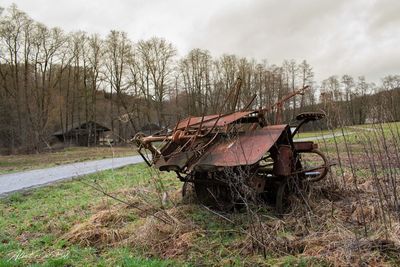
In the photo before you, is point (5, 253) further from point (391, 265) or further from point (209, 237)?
point (391, 265)

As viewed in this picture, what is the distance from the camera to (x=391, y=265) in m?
3.66

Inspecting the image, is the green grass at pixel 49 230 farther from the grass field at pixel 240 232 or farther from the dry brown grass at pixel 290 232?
the dry brown grass at pixel 290 232

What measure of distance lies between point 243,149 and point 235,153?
0.43 ft

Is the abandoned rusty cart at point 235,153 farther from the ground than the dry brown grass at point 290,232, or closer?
farther from the ground

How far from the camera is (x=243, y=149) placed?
17.1 ft

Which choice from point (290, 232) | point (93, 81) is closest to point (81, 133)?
point (93, 81)

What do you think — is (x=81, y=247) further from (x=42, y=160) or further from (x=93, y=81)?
(x=93, y=81)

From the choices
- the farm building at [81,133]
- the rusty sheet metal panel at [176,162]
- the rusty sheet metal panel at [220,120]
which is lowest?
the rusty sheet metal panel at [176,162]

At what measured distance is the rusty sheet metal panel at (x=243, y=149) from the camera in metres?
4.98

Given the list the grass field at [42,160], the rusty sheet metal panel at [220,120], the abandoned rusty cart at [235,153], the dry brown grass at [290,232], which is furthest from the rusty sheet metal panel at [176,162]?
the grass field at [42,160]

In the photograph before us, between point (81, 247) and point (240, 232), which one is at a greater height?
point (240, 232)

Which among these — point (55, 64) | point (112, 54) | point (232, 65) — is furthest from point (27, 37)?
point (232, 65)

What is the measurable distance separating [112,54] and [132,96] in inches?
243

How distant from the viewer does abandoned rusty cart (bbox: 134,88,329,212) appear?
5.25m
